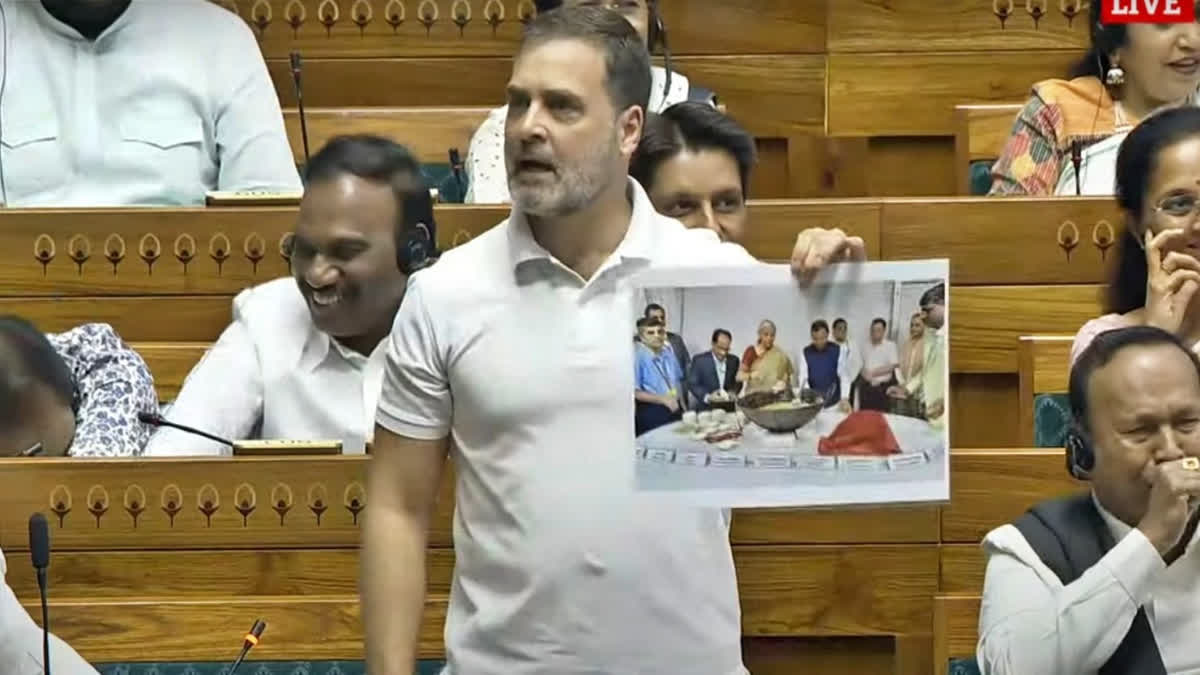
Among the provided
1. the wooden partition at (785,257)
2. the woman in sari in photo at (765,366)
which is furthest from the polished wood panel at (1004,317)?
the woman in sari in photo at (765,366)

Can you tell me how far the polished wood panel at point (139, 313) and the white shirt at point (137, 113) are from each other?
15.0 inches

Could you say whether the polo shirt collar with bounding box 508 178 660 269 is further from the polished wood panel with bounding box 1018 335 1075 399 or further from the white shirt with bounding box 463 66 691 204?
the white shirt with bounding box 463 66 691 204

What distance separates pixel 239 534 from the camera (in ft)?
9.04

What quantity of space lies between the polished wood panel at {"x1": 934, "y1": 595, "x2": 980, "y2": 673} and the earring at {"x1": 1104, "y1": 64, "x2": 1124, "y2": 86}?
1198 millimetres

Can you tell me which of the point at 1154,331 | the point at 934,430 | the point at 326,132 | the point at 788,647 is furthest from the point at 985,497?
the point at 326,132

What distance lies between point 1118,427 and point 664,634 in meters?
0.48

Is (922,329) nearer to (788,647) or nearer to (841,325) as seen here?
(841,325)

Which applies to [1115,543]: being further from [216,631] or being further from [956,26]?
[956,26]

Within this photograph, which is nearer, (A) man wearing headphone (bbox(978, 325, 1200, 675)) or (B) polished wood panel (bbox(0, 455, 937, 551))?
(A) man wearing headphone (bbox(978, 325, 1200, 675))

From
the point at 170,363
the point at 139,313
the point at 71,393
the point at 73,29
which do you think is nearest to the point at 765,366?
the point at 71,393

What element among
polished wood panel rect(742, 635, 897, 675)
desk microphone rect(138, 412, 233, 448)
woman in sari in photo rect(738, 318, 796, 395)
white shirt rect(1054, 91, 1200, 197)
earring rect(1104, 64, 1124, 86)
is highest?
earring rect(1104, 64, 1124, 86)

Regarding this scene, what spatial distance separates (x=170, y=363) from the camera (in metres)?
3.23

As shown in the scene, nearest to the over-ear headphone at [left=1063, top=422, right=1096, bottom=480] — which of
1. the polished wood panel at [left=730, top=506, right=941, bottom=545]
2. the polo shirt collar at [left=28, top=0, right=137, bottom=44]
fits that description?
the polished wood panel at [left=730, top=506, right=941, bottom=545]

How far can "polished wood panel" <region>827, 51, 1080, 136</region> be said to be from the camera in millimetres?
4027
